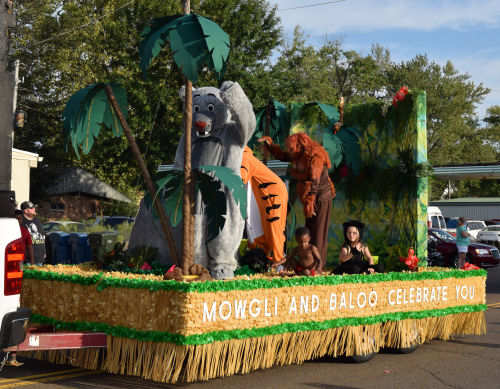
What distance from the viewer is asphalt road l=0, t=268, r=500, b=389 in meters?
6.59

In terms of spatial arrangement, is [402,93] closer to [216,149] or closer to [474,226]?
[216,149]

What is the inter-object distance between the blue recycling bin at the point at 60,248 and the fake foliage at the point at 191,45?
862 centimetres

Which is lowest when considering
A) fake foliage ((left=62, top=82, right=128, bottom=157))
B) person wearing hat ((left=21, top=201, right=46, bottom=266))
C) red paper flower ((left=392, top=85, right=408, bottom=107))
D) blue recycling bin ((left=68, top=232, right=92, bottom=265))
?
blue recycling bin ((left=68, top=232, right=92, bottom=265))

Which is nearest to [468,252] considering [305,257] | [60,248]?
[60,248]

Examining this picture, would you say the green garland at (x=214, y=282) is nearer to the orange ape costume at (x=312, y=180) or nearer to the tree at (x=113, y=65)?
the orange ape costume at (x=312, y=180)

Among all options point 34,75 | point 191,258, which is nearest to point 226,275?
point 191,258

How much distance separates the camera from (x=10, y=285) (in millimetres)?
4871

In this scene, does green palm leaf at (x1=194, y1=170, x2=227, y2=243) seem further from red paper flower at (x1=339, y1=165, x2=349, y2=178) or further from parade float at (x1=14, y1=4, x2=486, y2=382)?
red paper flower at (x1=339, y1=165, x2=349, y2=178)

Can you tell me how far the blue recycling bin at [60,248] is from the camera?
1481 centimetres

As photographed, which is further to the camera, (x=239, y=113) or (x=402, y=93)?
(x=402, y=93)

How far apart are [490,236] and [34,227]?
28030mm

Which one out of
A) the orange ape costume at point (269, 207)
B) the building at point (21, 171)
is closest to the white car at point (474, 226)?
the building at point (21, 171)

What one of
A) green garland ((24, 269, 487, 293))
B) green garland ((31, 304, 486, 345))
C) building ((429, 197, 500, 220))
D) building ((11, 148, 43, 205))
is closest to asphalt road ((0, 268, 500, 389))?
green garland ((31, 304, 486, 345))

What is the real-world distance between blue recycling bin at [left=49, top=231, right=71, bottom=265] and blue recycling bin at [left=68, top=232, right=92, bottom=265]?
0.16 m
